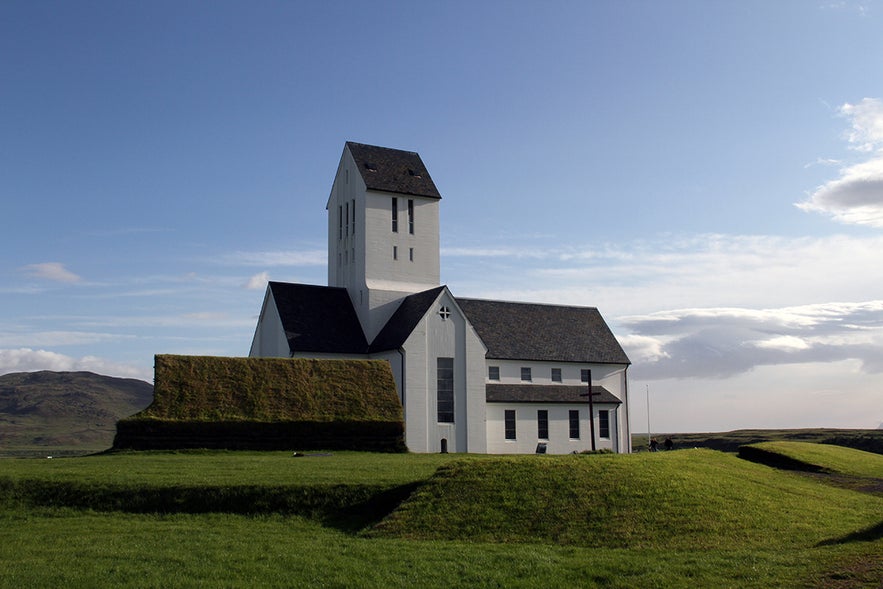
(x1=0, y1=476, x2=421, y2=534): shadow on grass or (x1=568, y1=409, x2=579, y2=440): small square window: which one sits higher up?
(x1=568, y1=409, x2=579, y2=440): small square window

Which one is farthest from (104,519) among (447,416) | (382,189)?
(382,189)

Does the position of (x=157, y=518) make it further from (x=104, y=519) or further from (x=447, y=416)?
(x=447, y=416)

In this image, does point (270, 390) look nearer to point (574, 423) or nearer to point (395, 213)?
point (395, 213)

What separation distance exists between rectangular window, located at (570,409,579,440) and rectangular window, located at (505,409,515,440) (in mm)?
4332

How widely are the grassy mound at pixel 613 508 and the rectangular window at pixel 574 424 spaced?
1091 inches

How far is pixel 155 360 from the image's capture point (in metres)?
36.3

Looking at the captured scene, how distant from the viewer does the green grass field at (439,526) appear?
47.2 ft

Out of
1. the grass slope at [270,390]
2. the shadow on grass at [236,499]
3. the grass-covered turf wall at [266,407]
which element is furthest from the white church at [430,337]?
the shadow on grass at [236,499]

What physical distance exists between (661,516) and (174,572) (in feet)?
34.6

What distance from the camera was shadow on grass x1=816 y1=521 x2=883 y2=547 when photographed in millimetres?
16500

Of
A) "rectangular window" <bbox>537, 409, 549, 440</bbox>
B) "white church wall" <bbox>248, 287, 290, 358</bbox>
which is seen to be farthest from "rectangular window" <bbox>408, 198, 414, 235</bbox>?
"rectangular window" <bbox>537, 409, 549, 440</bbox>

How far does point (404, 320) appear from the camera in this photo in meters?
47.0

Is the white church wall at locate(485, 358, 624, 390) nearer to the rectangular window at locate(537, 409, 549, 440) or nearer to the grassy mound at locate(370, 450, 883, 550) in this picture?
the rectangular window at locate(537, 409, 549, 440)

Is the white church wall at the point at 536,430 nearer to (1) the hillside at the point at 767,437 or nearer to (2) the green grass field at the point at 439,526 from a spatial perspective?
(1) the hillside at the point at 767,437
